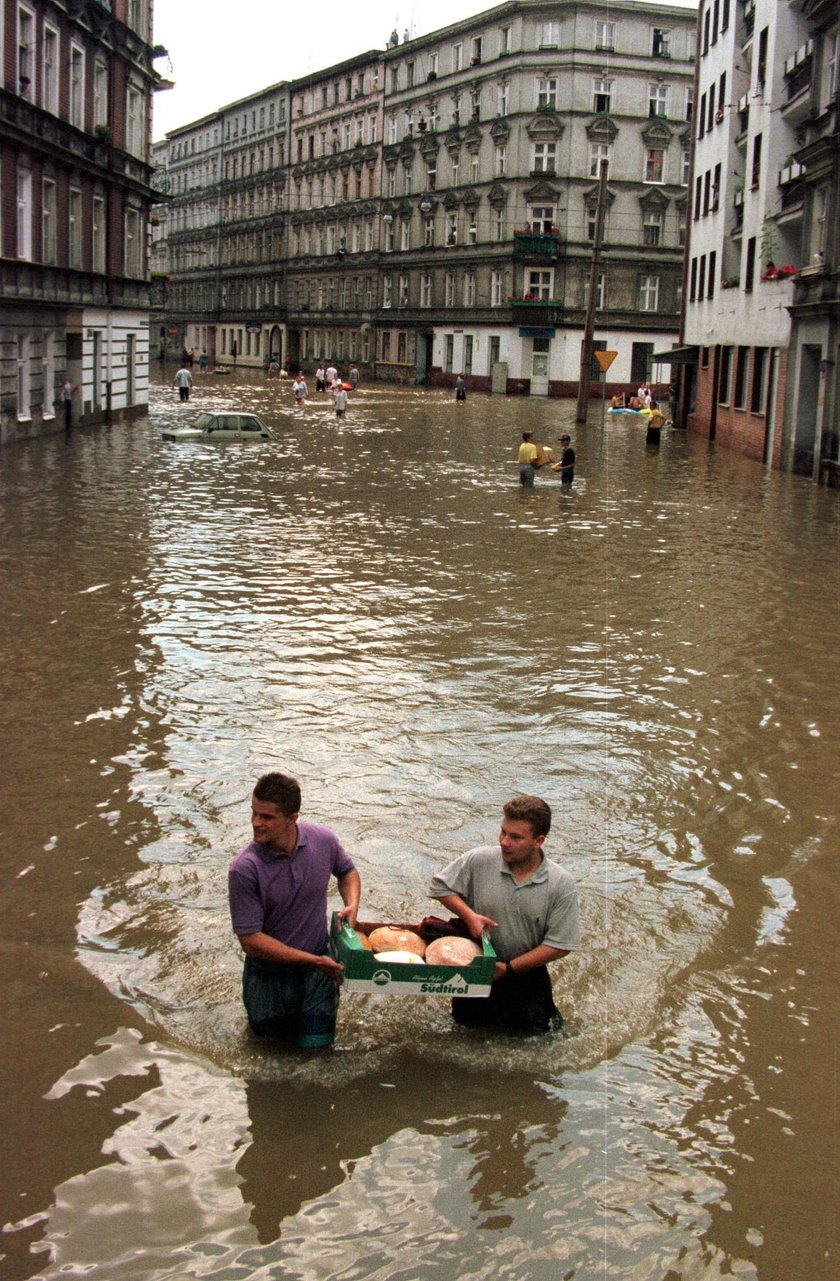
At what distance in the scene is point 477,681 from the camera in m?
13.1

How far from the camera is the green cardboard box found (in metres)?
6.05

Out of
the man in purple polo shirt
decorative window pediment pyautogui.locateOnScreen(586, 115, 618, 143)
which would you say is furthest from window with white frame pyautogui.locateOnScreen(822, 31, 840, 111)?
decorative window pediment pyautogui.locateOnScreen(586, 115, 618, 143)

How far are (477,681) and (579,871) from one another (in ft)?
14.4

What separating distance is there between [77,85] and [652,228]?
43.6 metres

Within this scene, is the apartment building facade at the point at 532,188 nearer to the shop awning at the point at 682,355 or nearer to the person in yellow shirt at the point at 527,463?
the shop awning at the point at 682,355

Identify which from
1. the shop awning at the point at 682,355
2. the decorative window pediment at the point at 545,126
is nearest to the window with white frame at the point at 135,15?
the shop awning at the point at 682,355

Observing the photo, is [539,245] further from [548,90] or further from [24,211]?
[24,211]

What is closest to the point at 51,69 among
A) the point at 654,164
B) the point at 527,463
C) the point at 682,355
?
the point at 527,463

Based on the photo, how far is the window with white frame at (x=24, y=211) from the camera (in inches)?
1293

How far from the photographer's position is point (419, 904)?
26.9 ft

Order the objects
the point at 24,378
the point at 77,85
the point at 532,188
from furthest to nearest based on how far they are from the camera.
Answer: the point at 532,188
the point at 77,85
the point at 24,378

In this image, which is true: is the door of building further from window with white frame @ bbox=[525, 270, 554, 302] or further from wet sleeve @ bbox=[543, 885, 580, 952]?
wet sleeve @ bbox=[543, 885, 580, 952]

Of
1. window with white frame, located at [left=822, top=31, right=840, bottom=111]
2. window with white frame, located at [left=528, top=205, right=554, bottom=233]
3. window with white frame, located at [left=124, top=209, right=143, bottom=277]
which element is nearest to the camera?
window with white frame, located at [left=822, top=31, right=840, bottom=111]

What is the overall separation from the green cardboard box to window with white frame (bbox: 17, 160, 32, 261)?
30.0 metres
